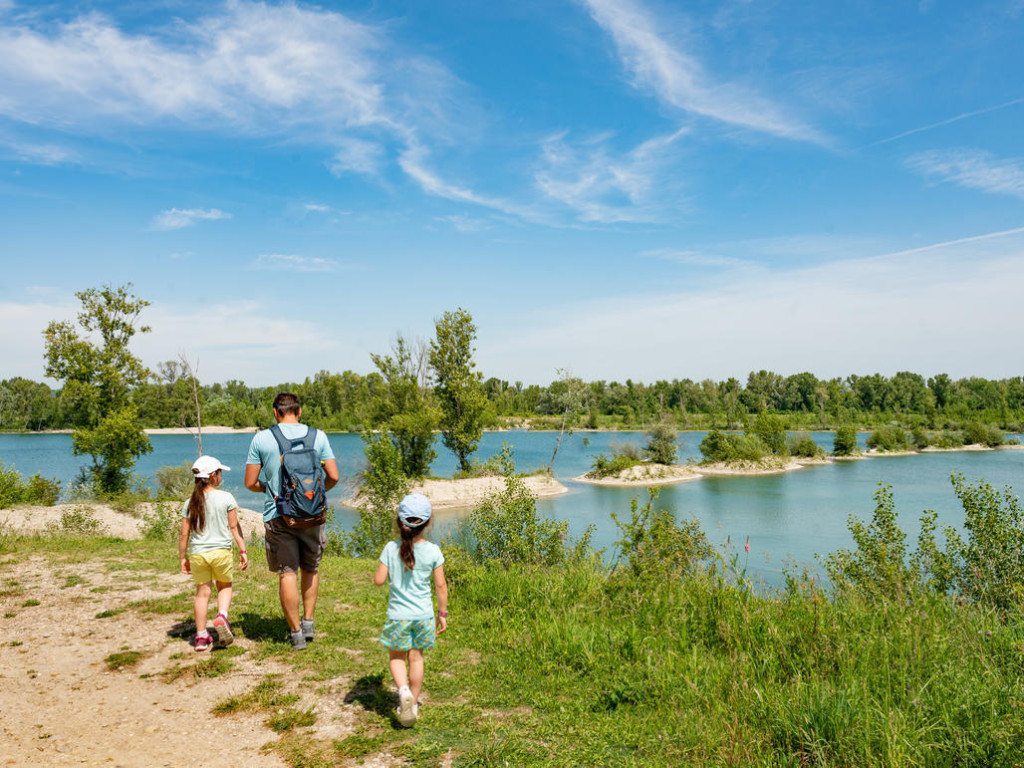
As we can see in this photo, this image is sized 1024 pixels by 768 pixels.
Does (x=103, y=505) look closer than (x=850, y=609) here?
No

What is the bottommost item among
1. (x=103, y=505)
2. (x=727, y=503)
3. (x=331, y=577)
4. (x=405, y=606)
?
(x=727, y=503)

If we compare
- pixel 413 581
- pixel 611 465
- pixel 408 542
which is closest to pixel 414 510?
pixel 408 542

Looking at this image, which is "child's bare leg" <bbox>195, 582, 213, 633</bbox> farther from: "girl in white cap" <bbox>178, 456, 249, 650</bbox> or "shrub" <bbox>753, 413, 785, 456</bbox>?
"shrub" <bbox>753, 413, 785, 456</bbox>

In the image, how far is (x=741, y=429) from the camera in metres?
100

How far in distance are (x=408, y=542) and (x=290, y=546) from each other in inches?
59.9

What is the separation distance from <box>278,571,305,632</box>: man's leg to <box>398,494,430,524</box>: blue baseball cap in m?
1.64

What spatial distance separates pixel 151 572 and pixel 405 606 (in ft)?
19.9

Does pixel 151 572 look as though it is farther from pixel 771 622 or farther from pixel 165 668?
pixel 771 622

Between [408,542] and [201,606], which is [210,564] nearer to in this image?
[201,606]

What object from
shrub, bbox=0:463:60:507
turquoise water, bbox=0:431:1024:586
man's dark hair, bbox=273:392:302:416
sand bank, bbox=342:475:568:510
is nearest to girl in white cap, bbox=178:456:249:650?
man's dark hair, bbox=273:392:302:416

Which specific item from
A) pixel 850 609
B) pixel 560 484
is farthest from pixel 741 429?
pixel 850 609

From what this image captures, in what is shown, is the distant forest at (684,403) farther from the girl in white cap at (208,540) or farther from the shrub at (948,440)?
the girl in white cap at (208,540)

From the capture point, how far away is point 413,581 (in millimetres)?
4012

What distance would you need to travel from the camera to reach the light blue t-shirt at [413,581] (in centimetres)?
398
